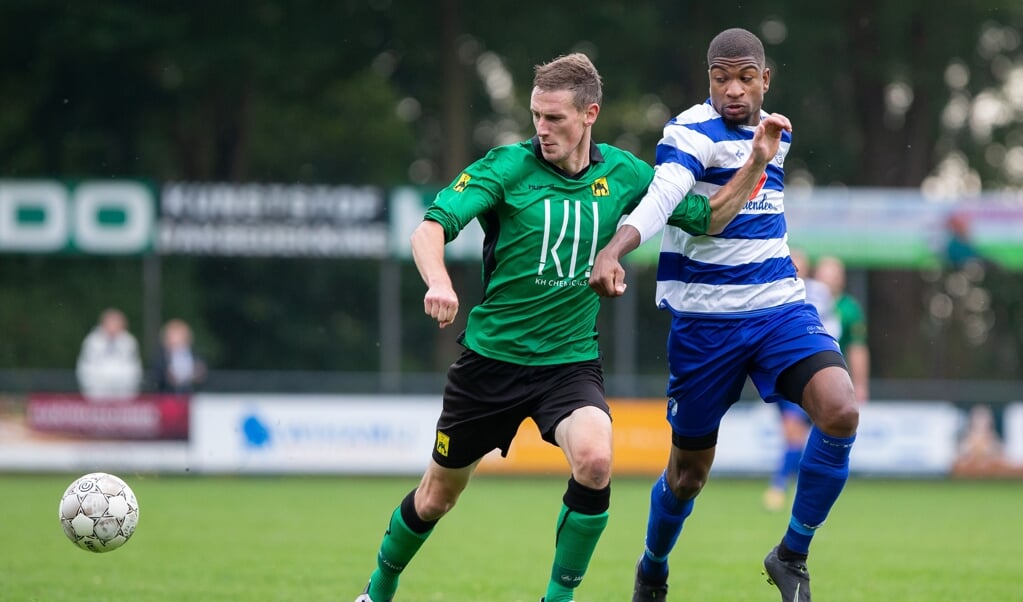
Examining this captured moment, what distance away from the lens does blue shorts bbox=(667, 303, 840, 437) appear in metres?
6.35

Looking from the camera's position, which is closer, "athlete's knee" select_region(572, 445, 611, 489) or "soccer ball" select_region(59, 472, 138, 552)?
"athlete's knee" select_region(572, 445, 611, 489)

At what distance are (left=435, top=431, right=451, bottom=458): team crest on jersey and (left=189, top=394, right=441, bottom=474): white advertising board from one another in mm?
12387

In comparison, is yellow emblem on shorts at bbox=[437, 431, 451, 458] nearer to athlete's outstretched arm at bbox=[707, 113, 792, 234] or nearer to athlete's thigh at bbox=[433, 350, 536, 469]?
athlete's thigh at bbox=[433, 350, 536, 469]

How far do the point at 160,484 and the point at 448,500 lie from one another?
11715 millimetres

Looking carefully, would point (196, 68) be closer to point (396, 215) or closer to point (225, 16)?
point (225, 16)

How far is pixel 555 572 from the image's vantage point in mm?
5965

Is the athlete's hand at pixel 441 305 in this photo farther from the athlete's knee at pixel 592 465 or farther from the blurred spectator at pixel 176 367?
the blurred spectator at pixel 176 367

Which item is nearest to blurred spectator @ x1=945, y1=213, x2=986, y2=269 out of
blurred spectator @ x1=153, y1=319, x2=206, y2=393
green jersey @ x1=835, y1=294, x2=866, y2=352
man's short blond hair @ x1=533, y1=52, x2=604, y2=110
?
green jersey @ x1=835, y1=294, x2=866, y2=352

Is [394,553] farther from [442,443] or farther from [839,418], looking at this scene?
[839,418]

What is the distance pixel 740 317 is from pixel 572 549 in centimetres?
133

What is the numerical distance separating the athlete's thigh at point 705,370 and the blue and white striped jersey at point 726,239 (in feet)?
0.27

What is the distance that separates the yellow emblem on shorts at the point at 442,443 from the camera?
240 inches

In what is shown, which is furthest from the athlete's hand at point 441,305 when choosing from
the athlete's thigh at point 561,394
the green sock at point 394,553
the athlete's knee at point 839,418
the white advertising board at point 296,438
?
the white advertising board at point 296,438

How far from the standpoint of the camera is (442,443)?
6109 mm
